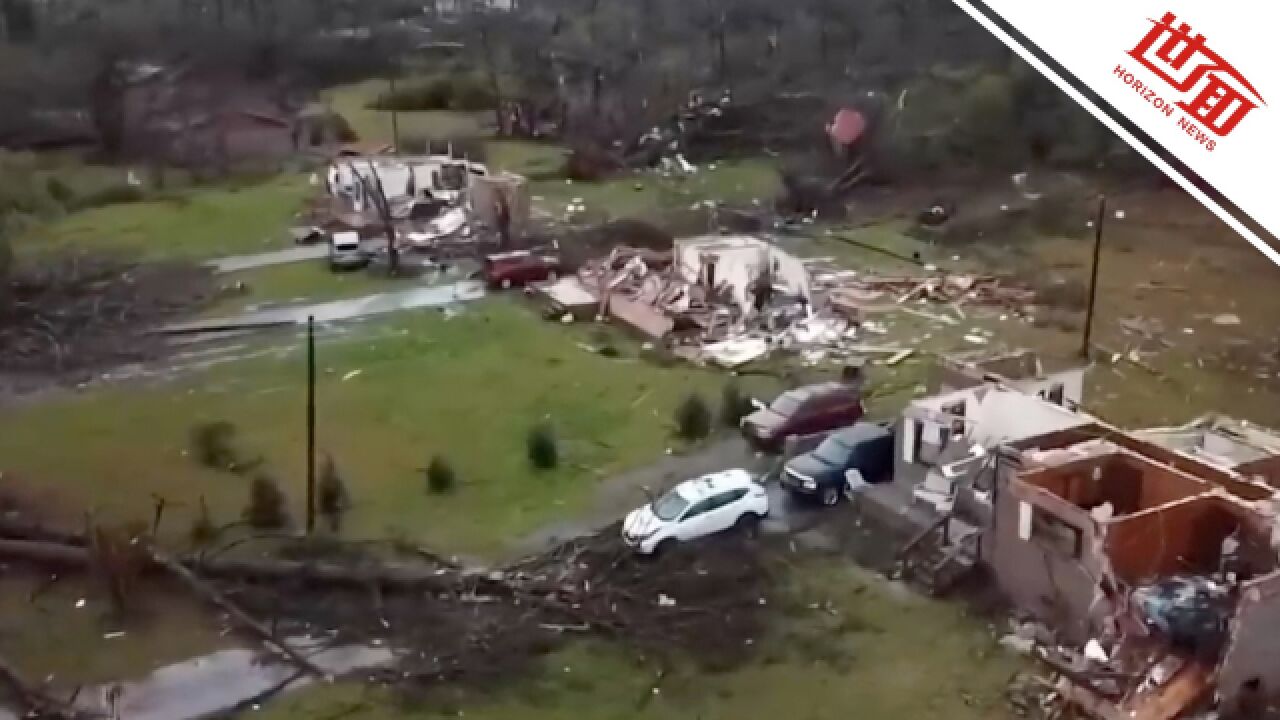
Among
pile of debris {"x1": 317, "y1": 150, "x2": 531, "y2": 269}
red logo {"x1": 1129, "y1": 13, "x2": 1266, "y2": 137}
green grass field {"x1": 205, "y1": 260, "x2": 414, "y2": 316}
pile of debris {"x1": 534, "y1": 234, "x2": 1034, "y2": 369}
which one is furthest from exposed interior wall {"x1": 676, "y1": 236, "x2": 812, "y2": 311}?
red logo {"x1": 1129, "y1": 13, "x2": 1266, "y2": 137}

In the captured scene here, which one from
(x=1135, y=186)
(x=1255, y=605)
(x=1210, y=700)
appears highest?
(x=1135, y=186)

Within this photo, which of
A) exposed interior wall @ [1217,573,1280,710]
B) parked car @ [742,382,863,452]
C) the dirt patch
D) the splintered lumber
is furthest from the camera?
the dirt patch

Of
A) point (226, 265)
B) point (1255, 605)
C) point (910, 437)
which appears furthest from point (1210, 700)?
point (226, 265)

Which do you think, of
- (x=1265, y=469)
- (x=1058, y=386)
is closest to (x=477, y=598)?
(x=1058, y=386)

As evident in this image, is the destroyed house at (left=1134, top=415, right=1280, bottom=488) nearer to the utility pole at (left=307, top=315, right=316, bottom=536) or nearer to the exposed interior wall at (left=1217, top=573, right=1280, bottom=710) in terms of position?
the exposed interior wall at (left=1217, top=573, right=1280, bottom=710)

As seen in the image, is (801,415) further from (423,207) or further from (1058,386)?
(423,207)

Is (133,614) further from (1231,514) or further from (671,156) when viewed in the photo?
(671,156)
